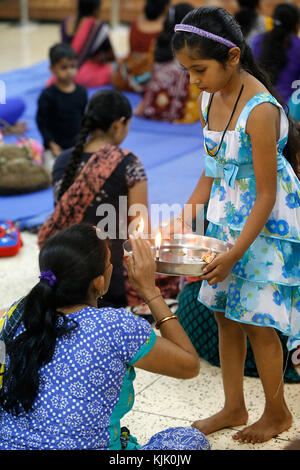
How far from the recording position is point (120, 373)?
1.46 metres

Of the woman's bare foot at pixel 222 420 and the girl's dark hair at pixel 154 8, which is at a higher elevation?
the girl's dark hair at pixel 154 8

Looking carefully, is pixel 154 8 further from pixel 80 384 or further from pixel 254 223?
pixel 80 384

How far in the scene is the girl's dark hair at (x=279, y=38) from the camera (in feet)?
15.1

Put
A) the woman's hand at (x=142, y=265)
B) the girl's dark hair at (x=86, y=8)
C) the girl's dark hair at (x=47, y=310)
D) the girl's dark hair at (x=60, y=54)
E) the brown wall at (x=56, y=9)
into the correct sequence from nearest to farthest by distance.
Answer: the girl's dark hair at (x=47, y=310) < the woman's hand at (x=142, y=265) < the girl's dark hair at (x=60, y=54) < the girl's dark hair at (x=86, y=8) < the brown wall at (x=56, y=9)

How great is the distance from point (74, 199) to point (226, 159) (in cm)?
79

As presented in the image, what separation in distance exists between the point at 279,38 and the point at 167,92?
105cm

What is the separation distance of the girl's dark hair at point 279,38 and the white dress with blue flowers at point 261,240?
3.01 metres

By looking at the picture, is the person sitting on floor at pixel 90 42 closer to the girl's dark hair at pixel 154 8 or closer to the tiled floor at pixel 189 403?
the girl's dark hair at pixel 154 8

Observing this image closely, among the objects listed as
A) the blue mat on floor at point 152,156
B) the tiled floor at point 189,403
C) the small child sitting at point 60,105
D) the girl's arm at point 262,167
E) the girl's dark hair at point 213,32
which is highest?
the girl's dark hair at point 213,32

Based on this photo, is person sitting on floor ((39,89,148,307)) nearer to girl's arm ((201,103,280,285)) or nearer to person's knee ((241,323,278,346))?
person's knee ((241,323,278,346))

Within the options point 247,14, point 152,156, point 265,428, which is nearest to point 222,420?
point 265,428

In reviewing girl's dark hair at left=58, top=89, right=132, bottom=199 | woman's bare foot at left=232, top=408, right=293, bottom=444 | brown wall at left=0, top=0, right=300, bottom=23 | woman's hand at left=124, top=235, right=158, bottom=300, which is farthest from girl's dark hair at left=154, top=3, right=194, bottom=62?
brown wall at left=0, top=0, right=300, bottom=23

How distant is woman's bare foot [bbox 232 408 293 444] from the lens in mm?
1915

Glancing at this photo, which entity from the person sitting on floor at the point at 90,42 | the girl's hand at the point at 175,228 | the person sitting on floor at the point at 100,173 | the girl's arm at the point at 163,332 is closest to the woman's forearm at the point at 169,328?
the girl's arm at the point at 163,332
